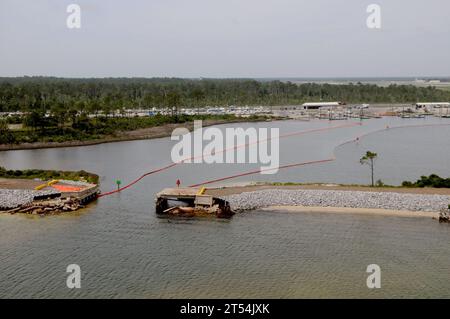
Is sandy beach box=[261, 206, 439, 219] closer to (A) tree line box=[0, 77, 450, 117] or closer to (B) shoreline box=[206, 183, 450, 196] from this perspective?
(B) shoreline box=[206, 183, 450, 196]

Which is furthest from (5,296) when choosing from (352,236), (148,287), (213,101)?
(213,101)

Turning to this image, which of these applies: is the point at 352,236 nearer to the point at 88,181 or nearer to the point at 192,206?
the point at 192,206

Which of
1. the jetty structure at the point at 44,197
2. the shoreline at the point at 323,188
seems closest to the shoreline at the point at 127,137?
the jetty structure at the point at 44,197

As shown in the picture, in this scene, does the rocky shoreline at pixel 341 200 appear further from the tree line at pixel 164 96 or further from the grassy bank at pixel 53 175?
the tree line at pixel 164 96

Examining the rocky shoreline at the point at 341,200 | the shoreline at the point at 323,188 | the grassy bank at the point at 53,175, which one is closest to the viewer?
the rocky shoreline at the point at 341,200

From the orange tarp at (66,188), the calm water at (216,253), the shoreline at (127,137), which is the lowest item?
the calm water at (216,253)

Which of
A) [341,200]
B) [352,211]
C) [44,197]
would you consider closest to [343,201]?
[341,200]
